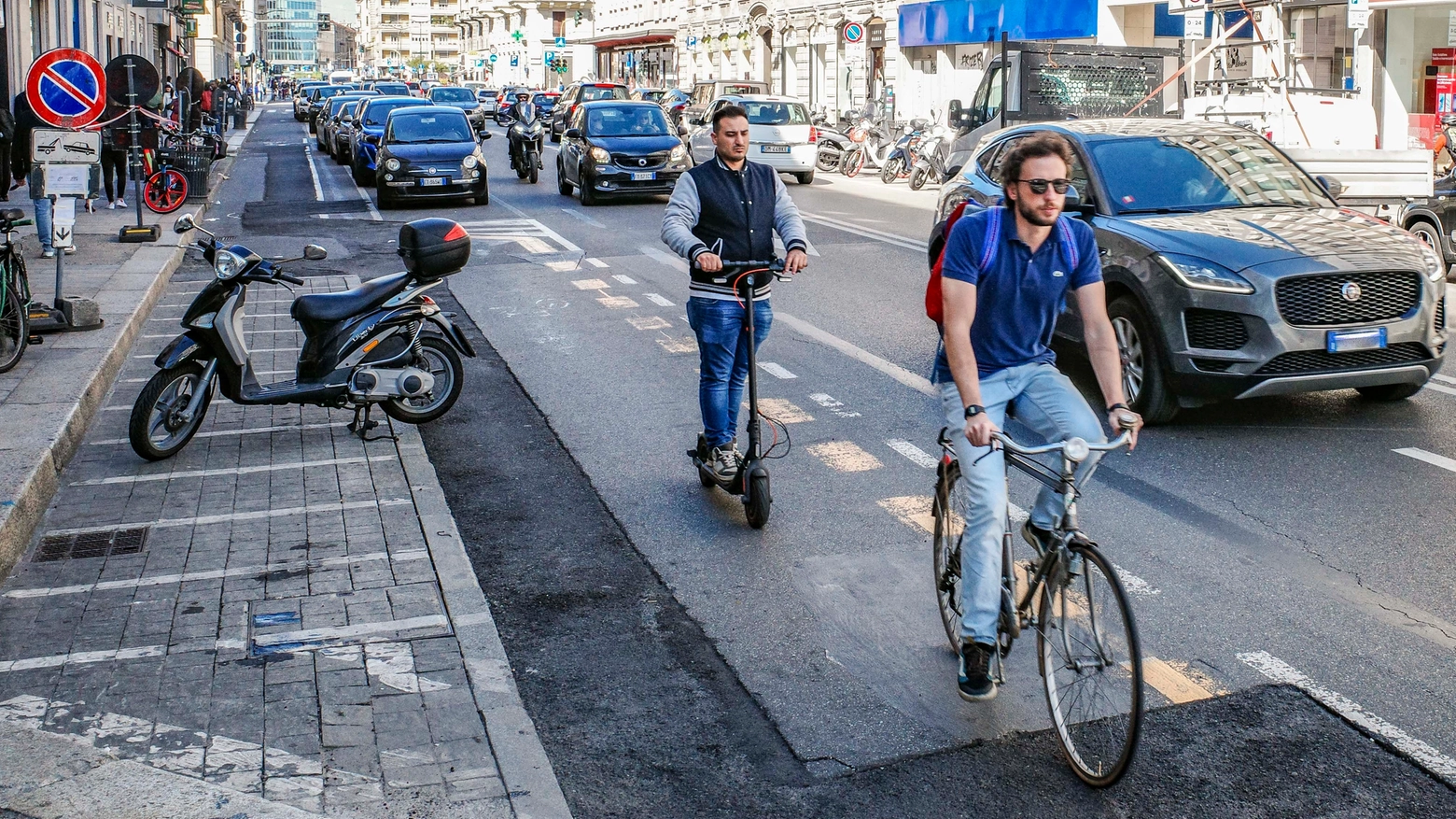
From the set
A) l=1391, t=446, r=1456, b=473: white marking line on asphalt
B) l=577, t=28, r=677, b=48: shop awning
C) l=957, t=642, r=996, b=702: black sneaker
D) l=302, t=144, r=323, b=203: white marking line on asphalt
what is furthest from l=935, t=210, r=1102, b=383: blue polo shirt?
l=577, t=28, r=677, b=48: shop awning

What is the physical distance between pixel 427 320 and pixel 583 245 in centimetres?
941

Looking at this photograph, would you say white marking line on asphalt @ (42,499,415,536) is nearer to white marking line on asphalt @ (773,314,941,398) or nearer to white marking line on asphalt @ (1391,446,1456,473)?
white marking line on asphalt @ (773,314,941,398)

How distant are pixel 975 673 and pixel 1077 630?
47 centimetres

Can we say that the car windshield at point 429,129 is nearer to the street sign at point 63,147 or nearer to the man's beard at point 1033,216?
the street sign at point 63,147

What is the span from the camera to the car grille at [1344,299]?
7934 millimetres

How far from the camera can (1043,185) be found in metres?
4.29

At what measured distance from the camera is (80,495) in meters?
7.29

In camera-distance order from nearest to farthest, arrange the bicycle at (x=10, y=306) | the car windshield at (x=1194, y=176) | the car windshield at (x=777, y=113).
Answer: the car windshield at (x=1194, y=176), the bicycle at (x=10, y=306), the car windshield at (x=777, y=113)

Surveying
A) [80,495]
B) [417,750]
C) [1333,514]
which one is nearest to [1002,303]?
[417,750]

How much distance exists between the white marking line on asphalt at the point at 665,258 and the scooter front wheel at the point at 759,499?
912cm

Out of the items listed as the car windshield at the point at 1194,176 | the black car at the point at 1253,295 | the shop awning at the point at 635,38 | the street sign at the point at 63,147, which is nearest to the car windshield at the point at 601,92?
the street sign at the point at 63,147

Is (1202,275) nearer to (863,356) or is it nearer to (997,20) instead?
(863,356)

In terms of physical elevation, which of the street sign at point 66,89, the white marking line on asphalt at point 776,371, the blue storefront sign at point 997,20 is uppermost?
the blue storefront sign at point 997,20

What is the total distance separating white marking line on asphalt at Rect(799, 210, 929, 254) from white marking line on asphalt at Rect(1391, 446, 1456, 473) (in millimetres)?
9726
